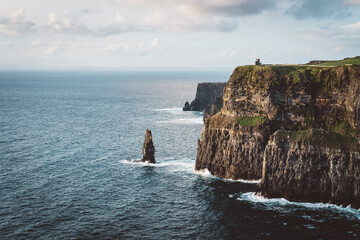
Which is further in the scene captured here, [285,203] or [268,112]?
[268,112]

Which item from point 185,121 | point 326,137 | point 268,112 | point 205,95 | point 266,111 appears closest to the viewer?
point 326,137

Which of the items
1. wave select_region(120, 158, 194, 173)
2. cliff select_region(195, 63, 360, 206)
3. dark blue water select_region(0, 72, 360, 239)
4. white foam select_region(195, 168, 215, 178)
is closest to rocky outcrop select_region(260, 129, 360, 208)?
cliff select_region(195, 63, 360, 206)

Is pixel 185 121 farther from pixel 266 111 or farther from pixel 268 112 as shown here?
pixel 268 112

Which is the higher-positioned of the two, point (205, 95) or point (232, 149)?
point (205, 95)

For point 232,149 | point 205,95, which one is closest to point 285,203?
point 232,149

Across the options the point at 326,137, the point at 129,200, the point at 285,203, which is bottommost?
the point at 129,200

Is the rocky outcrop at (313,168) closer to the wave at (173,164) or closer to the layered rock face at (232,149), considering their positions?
the layered rock face at (232,149)

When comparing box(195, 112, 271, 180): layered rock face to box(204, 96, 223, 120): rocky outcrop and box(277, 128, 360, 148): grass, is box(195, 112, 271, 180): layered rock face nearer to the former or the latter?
box(277, 128, 360, 148): grass

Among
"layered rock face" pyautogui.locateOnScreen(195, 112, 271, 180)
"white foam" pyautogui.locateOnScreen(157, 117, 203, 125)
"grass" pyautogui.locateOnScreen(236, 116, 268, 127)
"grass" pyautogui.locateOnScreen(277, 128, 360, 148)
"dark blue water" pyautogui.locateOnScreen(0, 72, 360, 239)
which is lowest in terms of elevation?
"dark blue water" pyautogui.locateOnScreen(0, 72, 360, 239)
